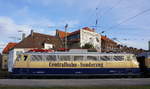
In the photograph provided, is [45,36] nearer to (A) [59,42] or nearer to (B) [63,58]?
(A) [59,42]

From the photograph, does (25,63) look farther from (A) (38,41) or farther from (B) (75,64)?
(A) (38,41)

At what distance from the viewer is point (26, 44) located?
63.4 metres

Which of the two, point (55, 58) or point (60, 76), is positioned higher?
point (55, 58)

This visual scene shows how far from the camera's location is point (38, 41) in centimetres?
6519

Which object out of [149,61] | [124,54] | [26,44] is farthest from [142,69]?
[26,44]

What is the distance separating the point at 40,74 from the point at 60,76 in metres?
2.30

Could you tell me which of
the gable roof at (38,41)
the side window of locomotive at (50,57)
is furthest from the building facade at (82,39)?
the side window of locomotive at (50,57)

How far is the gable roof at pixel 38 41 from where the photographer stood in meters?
63.2

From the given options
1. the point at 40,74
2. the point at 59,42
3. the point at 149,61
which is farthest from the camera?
the point at 59,42

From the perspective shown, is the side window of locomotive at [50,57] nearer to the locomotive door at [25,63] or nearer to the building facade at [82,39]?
the locomotive door at [25,63]

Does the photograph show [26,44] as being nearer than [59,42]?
Yes

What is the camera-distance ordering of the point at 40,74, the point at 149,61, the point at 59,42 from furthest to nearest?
the point at 59,42
the point at 149,61
the point at 40,74

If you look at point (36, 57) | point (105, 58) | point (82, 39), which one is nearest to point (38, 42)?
point (82, 39)

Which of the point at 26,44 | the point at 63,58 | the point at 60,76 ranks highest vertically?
the point at 26,44
